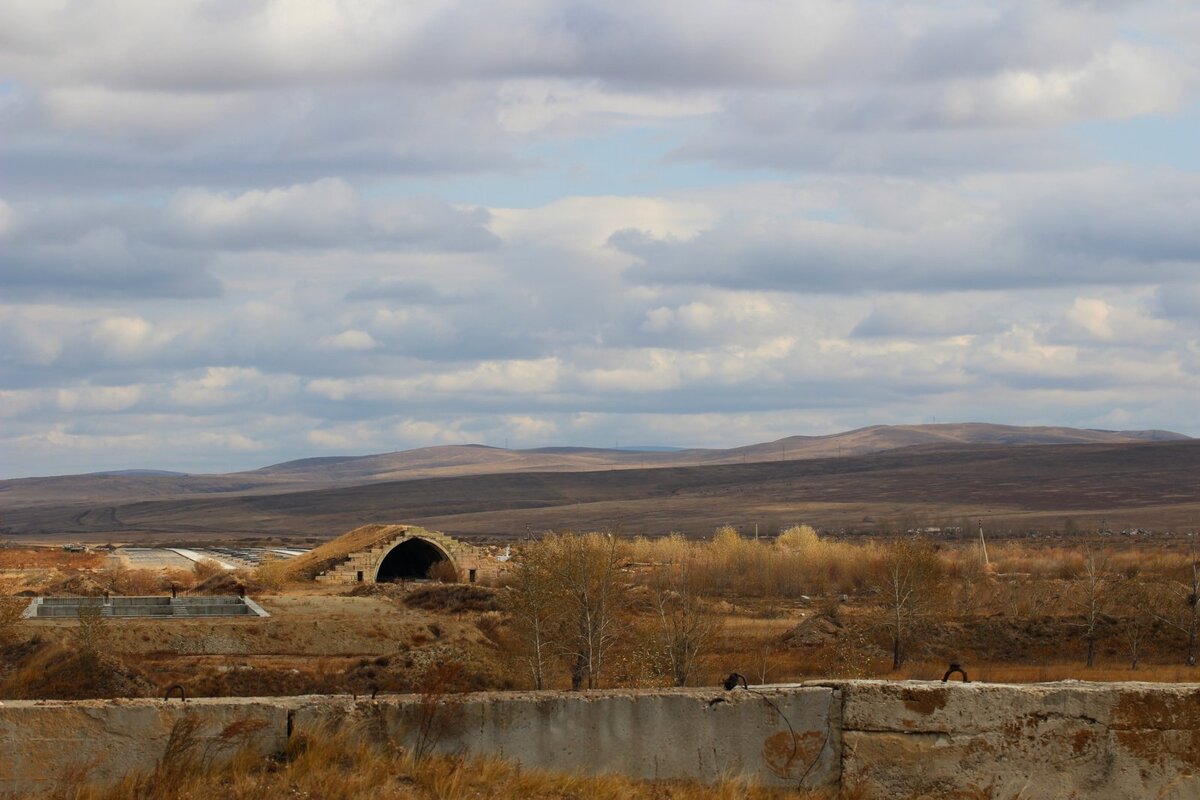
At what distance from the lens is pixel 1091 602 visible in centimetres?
4112

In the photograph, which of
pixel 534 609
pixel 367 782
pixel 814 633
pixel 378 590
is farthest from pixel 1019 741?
pixel 378 590

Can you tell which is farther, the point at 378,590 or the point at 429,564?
the point at 429,564

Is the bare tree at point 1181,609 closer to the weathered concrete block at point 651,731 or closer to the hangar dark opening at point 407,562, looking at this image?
the hangar dark opening at point 407,562

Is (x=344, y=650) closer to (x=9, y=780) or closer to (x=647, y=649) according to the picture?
(x=647, y=649)

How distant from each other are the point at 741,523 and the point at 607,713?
138958mm

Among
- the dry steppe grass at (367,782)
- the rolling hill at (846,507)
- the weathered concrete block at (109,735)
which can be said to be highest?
the weathered concrete block at (109,735)

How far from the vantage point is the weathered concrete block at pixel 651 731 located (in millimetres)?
7957

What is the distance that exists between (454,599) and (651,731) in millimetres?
34651

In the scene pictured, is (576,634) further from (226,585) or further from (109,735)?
(109,735)

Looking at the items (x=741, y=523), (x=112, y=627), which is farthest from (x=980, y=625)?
(x=741, y=523)

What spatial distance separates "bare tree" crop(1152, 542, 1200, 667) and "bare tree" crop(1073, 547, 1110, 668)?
174 centimetres

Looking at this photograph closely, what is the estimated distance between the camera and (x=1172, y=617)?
42062mm

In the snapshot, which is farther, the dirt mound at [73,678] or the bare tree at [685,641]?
the bare tree at [685,641]

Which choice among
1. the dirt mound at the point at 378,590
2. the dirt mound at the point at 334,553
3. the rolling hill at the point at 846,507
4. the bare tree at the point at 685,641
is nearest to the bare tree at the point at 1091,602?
the bare tree at the point at 685,641
